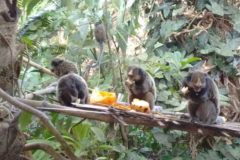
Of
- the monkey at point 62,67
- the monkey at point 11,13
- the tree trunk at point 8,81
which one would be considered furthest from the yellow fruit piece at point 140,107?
the monkey at point 11,13

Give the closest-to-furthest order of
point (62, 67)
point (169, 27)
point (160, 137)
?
point (62, 67) → point (160, 137) → point (169, 27)

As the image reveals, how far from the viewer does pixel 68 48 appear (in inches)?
186

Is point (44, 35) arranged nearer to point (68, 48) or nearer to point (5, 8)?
point (68, 48)

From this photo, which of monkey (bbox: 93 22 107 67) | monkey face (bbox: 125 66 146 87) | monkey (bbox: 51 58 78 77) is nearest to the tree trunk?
monkey face (bbox: 125 66 146 87)

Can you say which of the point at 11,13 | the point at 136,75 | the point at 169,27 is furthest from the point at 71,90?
the point at 169,27

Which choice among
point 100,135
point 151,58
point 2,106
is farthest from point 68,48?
point 2,106

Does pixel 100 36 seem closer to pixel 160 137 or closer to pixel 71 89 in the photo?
pixel 160 137

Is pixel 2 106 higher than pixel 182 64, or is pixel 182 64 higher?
pixel 182 64

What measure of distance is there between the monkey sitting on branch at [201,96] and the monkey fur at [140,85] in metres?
0.41

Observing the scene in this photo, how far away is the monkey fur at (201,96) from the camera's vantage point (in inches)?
120

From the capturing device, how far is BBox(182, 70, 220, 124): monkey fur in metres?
3.04

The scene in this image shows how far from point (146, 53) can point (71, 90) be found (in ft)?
6.08

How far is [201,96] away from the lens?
3.13 metres

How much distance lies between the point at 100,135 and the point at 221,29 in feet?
7.74
